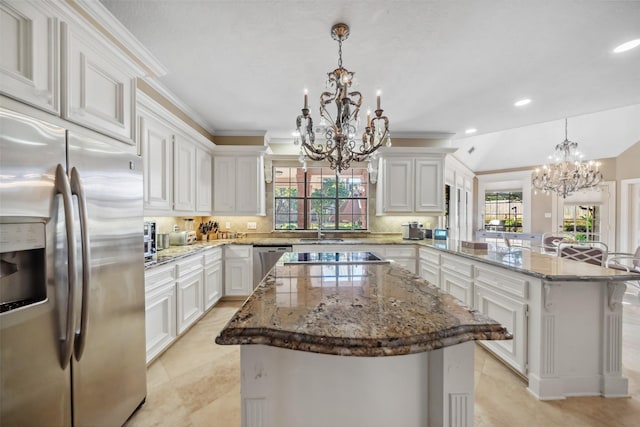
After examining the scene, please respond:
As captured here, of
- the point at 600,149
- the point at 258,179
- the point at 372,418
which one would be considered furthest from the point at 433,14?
the point at 600,149

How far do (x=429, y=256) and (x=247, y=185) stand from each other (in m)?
2.95

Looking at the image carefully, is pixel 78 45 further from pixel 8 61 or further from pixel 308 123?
Result: pixel 308 123

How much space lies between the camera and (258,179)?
4297 millimetres

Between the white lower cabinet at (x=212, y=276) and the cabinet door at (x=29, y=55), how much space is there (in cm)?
245

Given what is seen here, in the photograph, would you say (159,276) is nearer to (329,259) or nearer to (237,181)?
(329,259)

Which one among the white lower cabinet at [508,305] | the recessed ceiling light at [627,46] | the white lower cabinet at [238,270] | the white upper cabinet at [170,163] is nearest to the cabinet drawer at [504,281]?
the white lower cabinet at [508,305]

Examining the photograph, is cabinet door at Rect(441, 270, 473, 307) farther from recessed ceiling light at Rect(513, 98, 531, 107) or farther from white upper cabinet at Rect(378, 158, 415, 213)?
recessed ceiling light at Rect(513, 98, 531, 107)

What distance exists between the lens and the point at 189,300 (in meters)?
2.97

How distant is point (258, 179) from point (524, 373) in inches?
153

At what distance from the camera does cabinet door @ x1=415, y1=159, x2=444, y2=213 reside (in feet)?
14.3

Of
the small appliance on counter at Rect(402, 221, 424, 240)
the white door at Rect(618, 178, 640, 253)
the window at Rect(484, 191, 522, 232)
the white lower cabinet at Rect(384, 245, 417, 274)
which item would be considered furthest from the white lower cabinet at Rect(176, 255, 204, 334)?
the white door at Rect(618, 178, 640, 253)

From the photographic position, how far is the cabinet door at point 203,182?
3.70 m

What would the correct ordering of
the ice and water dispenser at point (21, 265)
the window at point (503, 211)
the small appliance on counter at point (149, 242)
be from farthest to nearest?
the window at point (503, 211) → the small appliance on counter at point (149, 242) → the ice and water dispenser at point (21, 265)

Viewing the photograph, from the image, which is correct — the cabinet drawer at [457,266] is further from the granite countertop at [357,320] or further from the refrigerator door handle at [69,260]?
the refrigerator door handle at [69,260]
